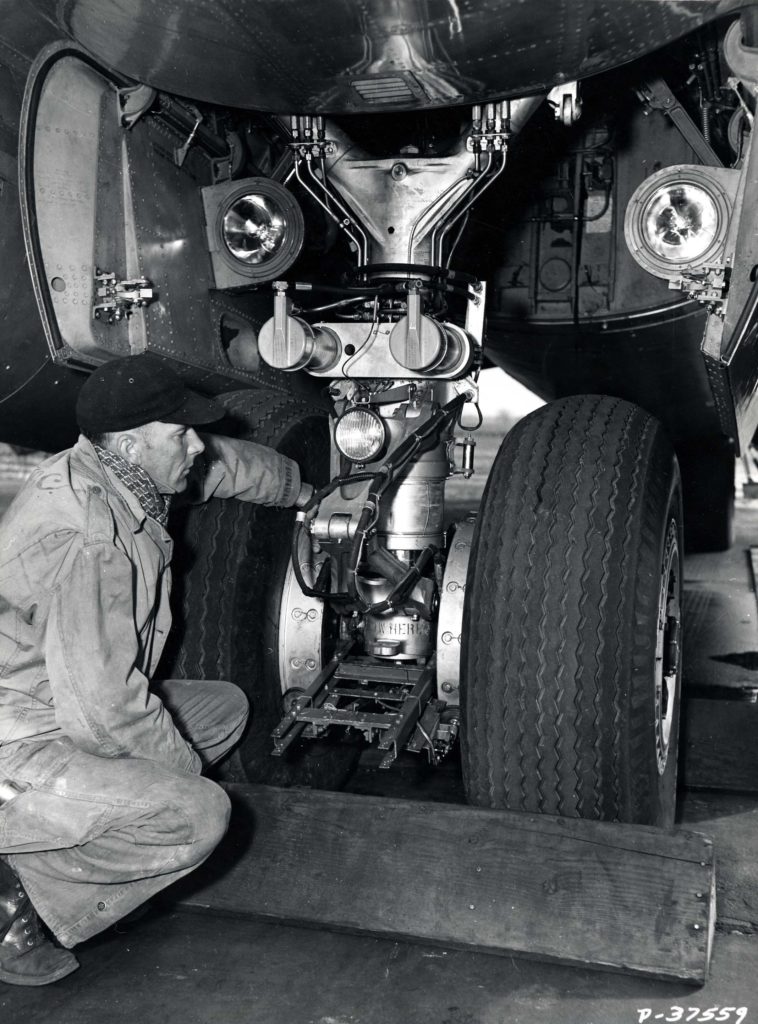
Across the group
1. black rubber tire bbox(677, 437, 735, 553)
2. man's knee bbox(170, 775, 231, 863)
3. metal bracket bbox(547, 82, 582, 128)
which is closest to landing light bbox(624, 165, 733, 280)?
metal bracket bbox(547, 82, 582, 128)

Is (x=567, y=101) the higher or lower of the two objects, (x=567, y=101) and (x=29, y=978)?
the higher

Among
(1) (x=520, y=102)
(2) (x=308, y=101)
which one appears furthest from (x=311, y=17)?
(1) (x=520, y=102)

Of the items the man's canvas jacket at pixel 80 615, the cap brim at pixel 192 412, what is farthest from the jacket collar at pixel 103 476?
the cap brim at pixel 192 412

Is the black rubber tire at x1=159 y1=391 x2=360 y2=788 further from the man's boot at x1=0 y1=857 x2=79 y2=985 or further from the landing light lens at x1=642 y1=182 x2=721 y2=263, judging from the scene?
the landing light lens at x1=642 y1=182 x2=721 y2=263

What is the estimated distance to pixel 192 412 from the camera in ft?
7.26

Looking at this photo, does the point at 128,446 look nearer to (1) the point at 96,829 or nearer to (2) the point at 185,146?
(1) the point at 96,829

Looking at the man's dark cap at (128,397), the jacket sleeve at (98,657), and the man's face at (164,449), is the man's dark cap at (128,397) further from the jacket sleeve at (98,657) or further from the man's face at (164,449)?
the jacket sleeve at (98,657)

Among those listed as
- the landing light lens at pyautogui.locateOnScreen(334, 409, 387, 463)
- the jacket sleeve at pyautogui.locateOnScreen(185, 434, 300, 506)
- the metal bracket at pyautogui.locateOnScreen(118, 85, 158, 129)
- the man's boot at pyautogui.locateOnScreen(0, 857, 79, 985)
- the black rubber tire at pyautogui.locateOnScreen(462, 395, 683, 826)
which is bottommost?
the man's boot at pyautogui.locateOnScreen(0, 857, 79, 985)

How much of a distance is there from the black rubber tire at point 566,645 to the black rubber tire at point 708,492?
143 inches

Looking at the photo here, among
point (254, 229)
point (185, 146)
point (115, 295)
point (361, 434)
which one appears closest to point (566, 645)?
point (361, 434)

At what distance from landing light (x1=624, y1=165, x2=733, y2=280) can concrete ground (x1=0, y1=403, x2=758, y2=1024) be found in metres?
1.63

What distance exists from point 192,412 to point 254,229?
38.8 inches

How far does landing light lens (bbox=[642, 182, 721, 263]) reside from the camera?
269 cm

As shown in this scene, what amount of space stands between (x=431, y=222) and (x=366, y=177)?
209 mm
